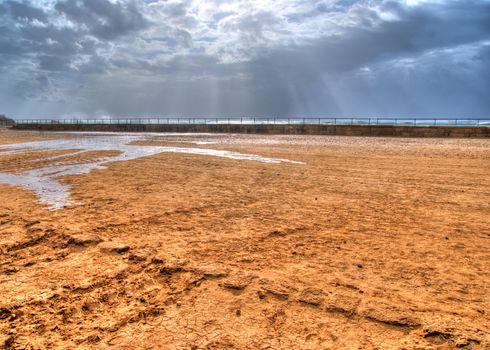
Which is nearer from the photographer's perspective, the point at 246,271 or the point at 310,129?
the point at 246,271

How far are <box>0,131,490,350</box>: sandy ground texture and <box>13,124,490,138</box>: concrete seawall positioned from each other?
2800cm

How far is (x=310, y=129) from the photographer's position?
129 feet

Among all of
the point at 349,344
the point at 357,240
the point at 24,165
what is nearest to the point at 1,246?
the point at 349,344

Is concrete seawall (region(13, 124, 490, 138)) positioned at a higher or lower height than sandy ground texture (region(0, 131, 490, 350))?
higher

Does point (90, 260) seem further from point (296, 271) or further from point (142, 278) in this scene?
point (296, 271)

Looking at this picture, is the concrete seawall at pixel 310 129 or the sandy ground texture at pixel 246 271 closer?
the sandy ground texture at pixel 246 271

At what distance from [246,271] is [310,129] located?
121ft

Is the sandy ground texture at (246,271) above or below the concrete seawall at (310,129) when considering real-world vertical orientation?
below

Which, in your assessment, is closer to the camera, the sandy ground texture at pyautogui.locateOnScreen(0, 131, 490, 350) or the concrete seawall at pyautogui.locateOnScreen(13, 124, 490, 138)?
the sandy ground texture at pyautogui.locateOnScreen(0, 131, 490, 350)

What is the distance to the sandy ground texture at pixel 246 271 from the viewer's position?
2.60 metres

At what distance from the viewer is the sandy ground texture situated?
8.52 ft

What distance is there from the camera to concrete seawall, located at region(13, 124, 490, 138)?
104 ft

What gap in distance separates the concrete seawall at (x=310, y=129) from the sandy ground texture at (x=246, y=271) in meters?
28.0

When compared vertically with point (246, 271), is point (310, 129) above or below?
above
